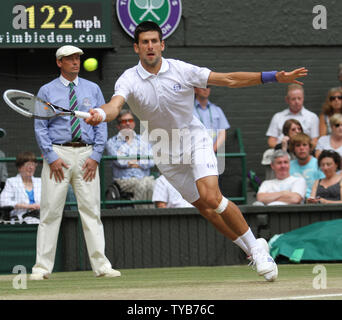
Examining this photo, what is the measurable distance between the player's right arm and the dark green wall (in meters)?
6.12

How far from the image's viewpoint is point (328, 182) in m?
11.0

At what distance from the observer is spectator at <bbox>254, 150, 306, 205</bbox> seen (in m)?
11.0

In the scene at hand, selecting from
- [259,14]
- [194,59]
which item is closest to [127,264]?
[194,59]

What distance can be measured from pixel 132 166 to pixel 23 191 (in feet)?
4.48

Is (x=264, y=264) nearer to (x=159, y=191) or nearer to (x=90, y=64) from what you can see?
(x=159, y=191)

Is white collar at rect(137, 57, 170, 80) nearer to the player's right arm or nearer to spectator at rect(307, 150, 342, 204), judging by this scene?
the player's right arm

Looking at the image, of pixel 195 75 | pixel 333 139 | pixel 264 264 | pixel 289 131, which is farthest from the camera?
pixel 289 131

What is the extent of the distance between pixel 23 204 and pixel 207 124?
280cm

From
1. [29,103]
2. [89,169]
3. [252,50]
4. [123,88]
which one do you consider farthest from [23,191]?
[252,50]

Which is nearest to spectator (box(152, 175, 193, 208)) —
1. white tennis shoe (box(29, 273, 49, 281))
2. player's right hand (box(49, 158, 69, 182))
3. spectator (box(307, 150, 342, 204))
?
spectator (box(307, 150, 342, 204))

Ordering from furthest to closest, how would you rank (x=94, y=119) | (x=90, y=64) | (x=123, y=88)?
(x=90, y=64)
(x=123, y=88)
(x=94, y=119)

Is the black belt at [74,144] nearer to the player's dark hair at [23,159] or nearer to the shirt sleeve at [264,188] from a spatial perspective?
the player's dark hair at [23,159]

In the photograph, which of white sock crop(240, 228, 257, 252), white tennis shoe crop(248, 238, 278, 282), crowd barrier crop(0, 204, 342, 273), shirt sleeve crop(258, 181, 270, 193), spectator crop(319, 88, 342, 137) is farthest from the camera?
spectator crop(319, 88, 342, 137)
